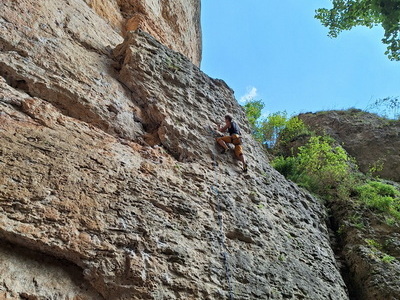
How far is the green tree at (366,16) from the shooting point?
1061 centimetres

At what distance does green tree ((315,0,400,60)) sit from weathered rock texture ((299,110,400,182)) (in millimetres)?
3939

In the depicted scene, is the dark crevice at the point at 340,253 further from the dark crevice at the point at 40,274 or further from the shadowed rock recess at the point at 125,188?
the dark crevice at the point at 40,274

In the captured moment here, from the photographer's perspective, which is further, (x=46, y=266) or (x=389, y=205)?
(x=389, y=205)

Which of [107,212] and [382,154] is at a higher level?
[382,154]

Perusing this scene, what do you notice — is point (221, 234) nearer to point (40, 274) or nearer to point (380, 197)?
point (40, 274)

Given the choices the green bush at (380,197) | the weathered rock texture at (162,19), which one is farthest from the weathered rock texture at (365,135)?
the weathered rock texture at (162,19)

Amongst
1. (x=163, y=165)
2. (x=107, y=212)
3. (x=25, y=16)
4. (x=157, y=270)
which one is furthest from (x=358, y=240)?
(x=25, y=16)

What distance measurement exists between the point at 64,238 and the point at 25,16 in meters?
4.64

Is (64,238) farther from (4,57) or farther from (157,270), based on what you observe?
(4,57)

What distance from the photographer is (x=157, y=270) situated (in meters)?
4.17

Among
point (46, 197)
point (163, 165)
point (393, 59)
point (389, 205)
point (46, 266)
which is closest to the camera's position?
point (46, 266)

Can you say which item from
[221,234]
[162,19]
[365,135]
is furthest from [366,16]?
[221,234]

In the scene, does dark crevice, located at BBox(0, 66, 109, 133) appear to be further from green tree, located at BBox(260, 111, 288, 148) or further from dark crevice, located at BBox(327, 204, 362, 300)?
green tree, located at BBox(260, 111, 288, 148)

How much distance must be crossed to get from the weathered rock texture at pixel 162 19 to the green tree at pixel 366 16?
531 centimetres
